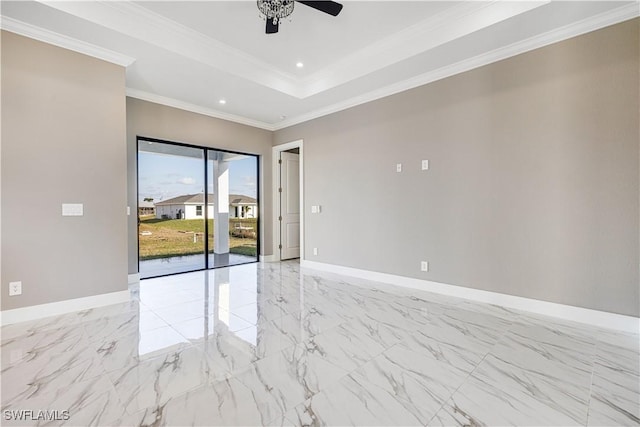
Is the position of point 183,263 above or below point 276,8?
below

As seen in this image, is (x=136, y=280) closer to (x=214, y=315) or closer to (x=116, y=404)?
(x=214, y=315)

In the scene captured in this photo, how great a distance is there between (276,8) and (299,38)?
0.87 meters

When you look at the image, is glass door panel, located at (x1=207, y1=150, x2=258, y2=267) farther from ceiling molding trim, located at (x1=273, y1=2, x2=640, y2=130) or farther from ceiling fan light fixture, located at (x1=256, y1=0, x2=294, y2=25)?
ceiling fan light fixture, located at (x1=256, y1=0, x2=294, y2=25)

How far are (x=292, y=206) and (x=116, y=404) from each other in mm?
4954

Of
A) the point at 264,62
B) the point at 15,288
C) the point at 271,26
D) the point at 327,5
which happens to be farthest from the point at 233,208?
the point at 327,5

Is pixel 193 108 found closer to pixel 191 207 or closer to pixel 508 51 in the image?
pixel 191 207

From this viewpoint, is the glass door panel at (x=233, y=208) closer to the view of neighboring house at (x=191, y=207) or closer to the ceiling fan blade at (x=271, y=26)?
the view of neighboring house at (x=191, y=207)

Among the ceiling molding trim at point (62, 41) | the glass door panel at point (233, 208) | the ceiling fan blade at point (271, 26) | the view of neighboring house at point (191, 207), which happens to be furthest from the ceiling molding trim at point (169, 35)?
the view of neighboring house at point (191, 207)

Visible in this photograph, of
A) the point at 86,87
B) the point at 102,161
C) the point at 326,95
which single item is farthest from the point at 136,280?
the point at 326,95

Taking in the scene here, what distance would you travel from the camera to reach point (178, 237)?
5.36 meters

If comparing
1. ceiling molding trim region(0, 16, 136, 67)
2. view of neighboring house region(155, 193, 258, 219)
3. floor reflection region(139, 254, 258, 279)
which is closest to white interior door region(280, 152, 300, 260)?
floor reflection region(139, 254, 258, 279)

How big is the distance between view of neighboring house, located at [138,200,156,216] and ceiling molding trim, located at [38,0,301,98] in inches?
97.5

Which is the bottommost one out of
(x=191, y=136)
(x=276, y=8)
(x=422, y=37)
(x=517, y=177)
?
(x=517, y=177)

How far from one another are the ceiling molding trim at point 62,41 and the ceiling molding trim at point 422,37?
2557 mm
